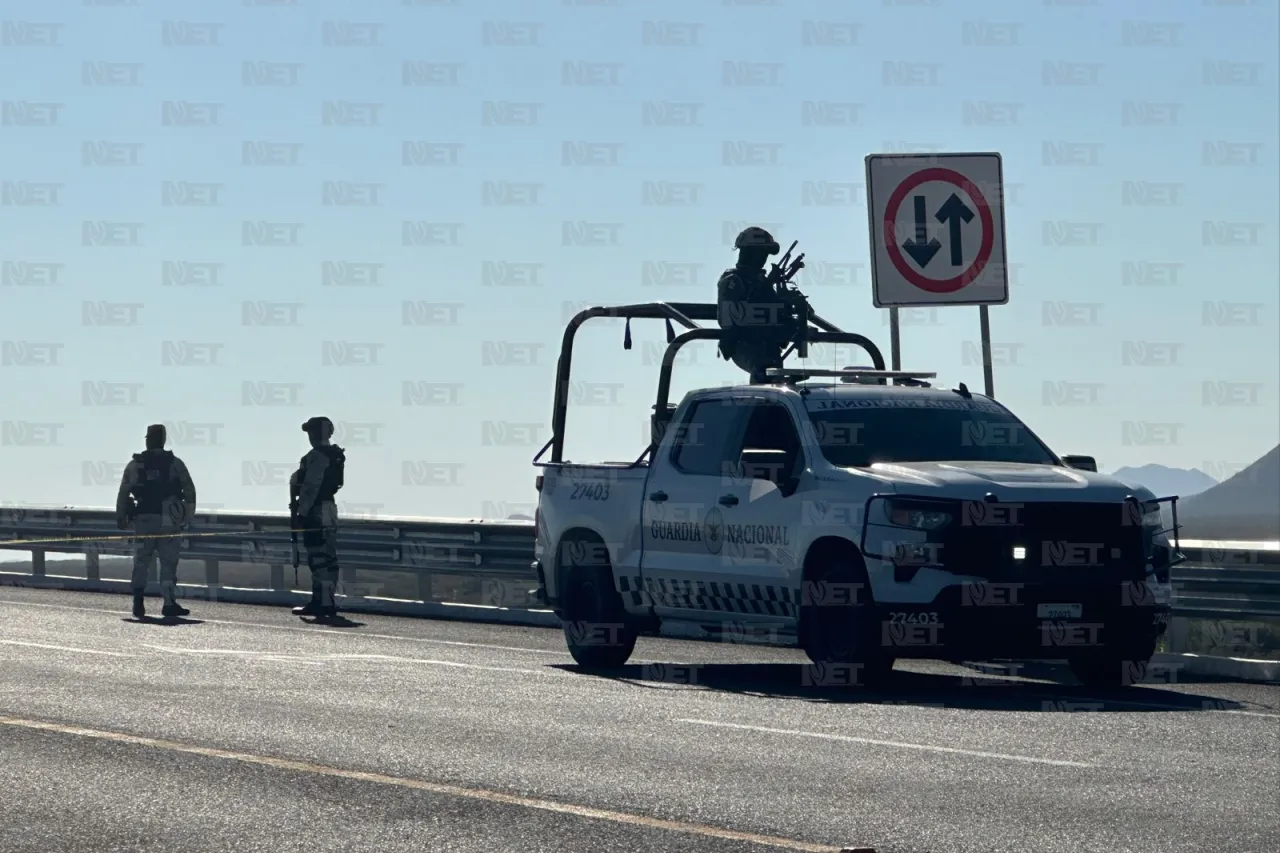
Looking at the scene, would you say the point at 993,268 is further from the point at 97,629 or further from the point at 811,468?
the point at 97,629

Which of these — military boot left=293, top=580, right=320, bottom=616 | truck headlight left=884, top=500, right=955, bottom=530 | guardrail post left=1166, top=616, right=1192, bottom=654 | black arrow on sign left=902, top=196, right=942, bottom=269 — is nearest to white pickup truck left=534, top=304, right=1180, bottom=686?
truck headlight left=884, top=500, right=955, bottom=530

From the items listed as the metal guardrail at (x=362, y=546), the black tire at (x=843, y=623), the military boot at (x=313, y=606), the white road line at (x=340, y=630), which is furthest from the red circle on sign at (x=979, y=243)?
the military boot at (x=313, y=606)

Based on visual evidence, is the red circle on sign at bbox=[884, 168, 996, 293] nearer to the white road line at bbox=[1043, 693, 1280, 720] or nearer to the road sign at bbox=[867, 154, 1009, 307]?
the road sign at bbox=[867, 154, 1009, 307]

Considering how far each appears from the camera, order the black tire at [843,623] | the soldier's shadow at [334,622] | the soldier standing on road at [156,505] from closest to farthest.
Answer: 1. the black tire at [843,623]
2. the soldier's shadow at [334,622]
3. the soldier standing on road at [156,505]

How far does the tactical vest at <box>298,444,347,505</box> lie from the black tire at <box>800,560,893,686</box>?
10394mm

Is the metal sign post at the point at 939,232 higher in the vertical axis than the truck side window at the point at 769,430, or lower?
higher

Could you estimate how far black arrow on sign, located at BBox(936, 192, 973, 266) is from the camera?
17969 millimetres

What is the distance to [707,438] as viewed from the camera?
52.4 ft

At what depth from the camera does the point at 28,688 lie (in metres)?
13.8

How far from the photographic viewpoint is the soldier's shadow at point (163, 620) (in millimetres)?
20734

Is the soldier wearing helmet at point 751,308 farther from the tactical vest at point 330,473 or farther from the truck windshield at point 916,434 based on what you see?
the tactical vest at point 330,473

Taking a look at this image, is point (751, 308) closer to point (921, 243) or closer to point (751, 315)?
point (751, 315)

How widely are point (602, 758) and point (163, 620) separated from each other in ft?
38.5

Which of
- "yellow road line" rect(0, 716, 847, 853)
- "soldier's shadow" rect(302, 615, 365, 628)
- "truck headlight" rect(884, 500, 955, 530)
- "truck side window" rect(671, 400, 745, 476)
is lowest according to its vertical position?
"soldier's shadow" rect(302, 615, 365, 628)
